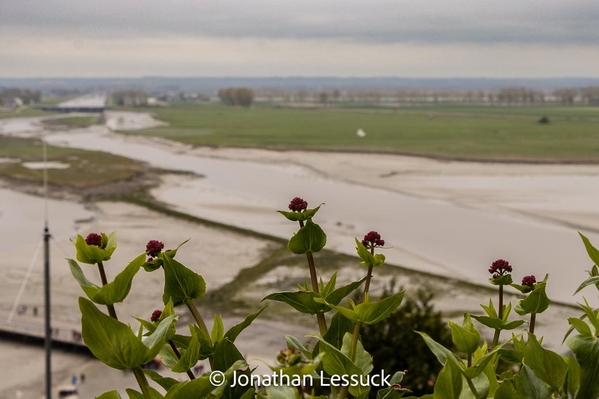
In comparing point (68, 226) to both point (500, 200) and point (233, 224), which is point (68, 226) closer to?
point (233, 224)

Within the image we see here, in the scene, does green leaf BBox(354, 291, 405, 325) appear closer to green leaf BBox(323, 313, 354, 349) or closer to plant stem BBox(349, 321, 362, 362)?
plant stem BBox(349, 321, 362, 362)

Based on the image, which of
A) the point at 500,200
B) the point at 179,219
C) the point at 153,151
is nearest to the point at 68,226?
the point at 179,219

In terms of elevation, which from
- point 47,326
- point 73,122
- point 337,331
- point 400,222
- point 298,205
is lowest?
point 73,122


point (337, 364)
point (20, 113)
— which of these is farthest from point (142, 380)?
point (20, 113)

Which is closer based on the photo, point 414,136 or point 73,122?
point 414,136

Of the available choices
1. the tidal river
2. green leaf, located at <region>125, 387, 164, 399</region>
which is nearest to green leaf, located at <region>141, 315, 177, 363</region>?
green leaf, located at <region>125, 387, 164, 399</region>

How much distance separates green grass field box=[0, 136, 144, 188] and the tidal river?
536 cm

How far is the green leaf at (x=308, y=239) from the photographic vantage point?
1851 mm

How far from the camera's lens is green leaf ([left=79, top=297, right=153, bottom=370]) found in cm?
141

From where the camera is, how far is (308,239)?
1.87m

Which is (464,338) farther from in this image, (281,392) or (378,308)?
(281,392)

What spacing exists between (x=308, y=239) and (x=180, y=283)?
32 centimetres

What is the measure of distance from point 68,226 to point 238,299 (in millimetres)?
18371

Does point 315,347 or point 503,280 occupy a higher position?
point 503,280
